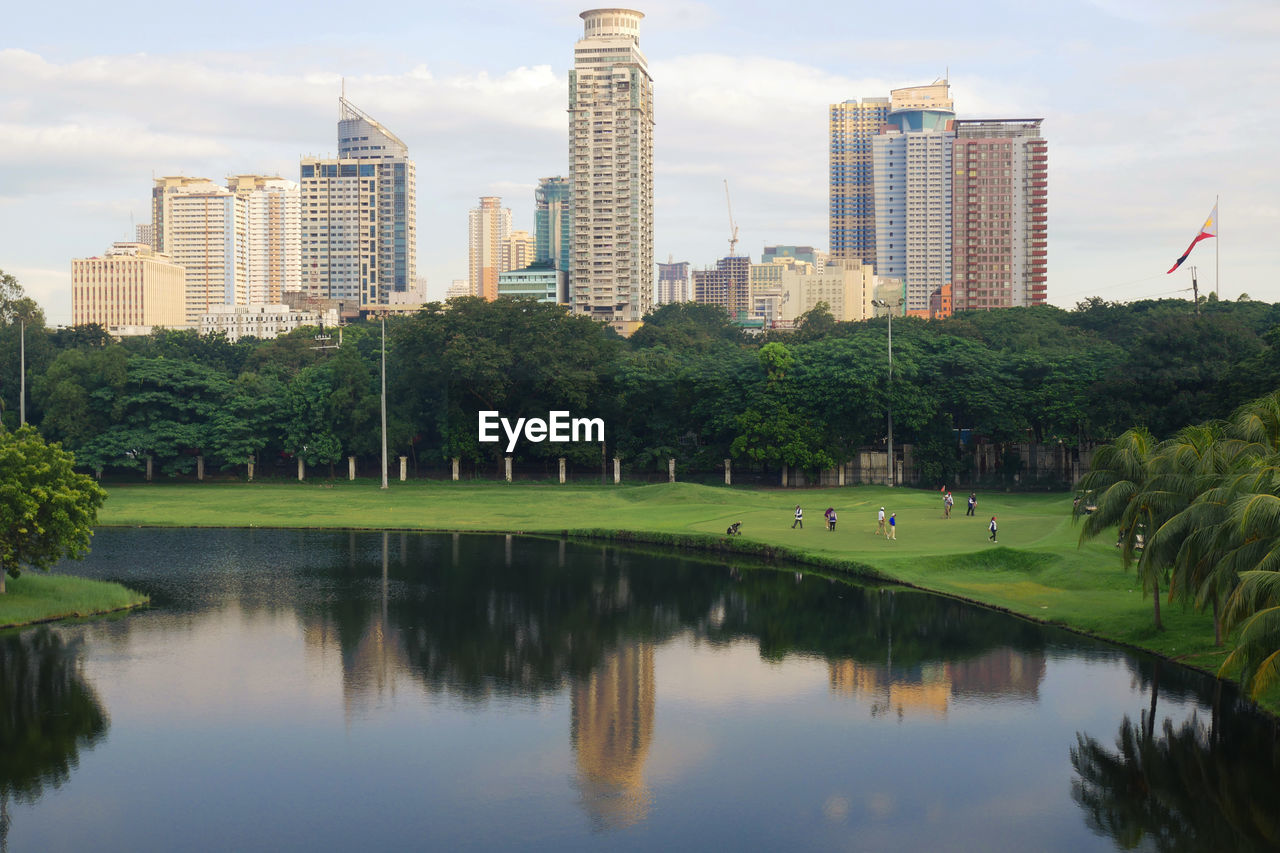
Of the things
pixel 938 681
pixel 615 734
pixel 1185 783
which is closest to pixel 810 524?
pixel 938 681

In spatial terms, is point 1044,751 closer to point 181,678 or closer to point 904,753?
point 904,753

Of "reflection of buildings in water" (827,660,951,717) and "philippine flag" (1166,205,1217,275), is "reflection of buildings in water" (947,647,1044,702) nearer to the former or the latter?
"reflection of buildings in water" (827,660,951,717)

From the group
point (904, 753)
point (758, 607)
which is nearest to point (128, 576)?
point (758, 607)

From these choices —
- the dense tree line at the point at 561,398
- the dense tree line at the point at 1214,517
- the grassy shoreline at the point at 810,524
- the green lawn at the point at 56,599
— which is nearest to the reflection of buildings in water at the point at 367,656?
the green lawn at the point at 56,599

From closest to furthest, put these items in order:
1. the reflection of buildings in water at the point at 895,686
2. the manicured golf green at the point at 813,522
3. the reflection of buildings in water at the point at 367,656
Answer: the reflection of buildings in water at the point at 895,686 → the reflection of buildings in water at the point at 367,656 → the manicured golf green at the point at 813,522

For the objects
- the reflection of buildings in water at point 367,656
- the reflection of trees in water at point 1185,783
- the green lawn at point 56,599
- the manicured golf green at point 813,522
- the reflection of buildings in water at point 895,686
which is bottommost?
the reflection of trees in water at point 1185,783

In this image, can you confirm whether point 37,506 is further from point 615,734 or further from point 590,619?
point 615,734

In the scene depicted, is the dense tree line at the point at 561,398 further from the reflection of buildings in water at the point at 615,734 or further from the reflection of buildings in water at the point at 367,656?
the reflection of buildings in water at the point at 615,734
